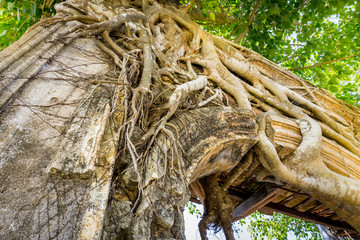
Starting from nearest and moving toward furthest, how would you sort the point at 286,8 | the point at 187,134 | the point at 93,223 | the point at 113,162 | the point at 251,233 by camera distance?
the point at 93,223, the point at 113,162, the point at 187,134, the point at 286,8, the point at 251,233

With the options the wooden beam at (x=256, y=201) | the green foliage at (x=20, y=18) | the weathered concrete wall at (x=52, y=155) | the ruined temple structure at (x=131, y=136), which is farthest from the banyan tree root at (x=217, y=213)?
the green foliage at (x=20, y=18)

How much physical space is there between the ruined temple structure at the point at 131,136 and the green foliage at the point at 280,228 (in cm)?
602

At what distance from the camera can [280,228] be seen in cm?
802

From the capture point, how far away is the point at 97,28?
226cm

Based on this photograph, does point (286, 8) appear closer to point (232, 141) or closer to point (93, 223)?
point (232, 141)

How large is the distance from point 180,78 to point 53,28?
127cm

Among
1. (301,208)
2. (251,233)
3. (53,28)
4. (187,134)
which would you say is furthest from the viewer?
(251,233)

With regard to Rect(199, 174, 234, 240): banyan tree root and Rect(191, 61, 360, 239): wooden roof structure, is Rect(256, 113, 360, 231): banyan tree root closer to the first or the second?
Rect(191, 61, 360, 239): wooden roof structure

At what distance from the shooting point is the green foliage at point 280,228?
7656 millimetres

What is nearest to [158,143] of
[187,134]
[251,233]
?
[187,134]

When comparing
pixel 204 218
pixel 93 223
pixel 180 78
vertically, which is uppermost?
pixel 180 78

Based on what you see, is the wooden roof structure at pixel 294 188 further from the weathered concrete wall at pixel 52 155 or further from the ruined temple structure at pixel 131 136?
the weathered concrete wall at pixel 52 155

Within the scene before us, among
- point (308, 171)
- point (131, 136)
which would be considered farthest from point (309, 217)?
point (131, 136)

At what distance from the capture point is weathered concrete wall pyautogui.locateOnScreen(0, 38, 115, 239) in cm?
93
